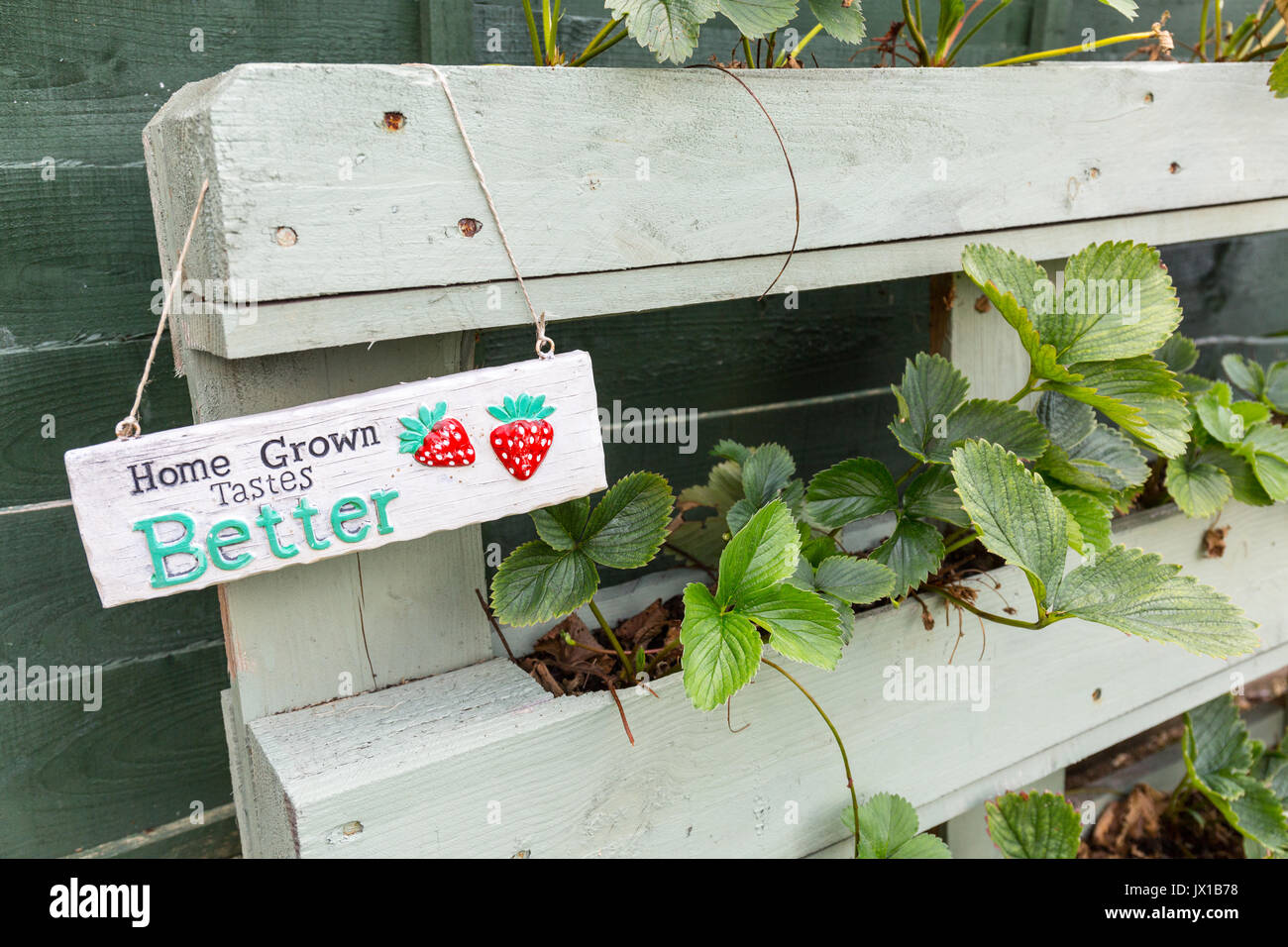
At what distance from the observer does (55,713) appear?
931mm

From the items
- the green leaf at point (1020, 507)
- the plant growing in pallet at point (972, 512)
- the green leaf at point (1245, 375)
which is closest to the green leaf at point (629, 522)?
the plant growing in pallet at point (972, 512)

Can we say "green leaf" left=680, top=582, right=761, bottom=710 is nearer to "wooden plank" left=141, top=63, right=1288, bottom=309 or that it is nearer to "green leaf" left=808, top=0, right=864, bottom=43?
"wooden plank" left=141, top=63, right=1288, bottom=309

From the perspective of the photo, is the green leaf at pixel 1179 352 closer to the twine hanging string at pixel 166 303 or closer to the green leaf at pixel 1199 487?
the green leaf at pixel 1199 487

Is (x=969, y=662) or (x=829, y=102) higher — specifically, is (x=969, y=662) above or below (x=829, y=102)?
below

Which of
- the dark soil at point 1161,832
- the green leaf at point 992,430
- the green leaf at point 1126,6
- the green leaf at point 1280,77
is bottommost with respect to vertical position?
the dark soil at point 1161,832

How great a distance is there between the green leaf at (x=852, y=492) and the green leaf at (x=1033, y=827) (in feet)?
1.28

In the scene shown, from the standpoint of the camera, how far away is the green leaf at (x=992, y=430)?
82 cm

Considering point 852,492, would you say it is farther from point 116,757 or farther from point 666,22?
point 116,757

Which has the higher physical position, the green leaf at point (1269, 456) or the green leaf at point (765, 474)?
the green leaf at point (765, 474)

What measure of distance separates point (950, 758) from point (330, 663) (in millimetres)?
649

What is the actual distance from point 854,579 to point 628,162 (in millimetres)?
387

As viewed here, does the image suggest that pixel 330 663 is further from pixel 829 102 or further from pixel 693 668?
pixel 829 102

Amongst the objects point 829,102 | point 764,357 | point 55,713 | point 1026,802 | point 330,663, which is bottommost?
point 1026,802
